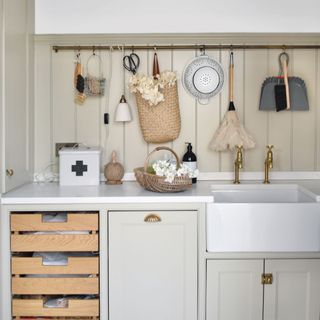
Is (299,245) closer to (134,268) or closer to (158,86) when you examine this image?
(134,268)

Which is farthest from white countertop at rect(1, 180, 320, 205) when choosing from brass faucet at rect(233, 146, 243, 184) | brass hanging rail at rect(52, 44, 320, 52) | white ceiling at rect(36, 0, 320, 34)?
white ceiling at rect(36, 0, 320, 34)

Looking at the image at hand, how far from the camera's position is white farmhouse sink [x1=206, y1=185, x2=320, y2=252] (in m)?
2.29

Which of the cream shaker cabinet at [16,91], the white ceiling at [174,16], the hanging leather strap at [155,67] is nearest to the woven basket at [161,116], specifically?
the hanging leather strap at [155,67]

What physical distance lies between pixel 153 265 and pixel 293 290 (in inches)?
26.9

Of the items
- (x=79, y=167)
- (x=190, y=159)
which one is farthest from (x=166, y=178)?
(x=79, y=167)

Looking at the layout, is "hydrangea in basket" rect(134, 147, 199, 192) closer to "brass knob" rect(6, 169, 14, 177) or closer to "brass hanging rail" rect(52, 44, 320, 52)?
"brass knob" rect(6, 169, 14, 177)

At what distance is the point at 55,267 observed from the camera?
7.52 feet

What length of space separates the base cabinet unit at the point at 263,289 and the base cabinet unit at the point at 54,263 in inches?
22.8

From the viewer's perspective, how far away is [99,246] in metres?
2.30

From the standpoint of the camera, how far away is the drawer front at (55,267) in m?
2.29

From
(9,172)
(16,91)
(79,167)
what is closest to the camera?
(9,172)

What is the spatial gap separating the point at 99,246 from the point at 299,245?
3.13 feet

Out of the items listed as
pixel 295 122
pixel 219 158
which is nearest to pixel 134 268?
pixel 219 158

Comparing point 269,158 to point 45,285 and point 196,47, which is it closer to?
point 196,47
